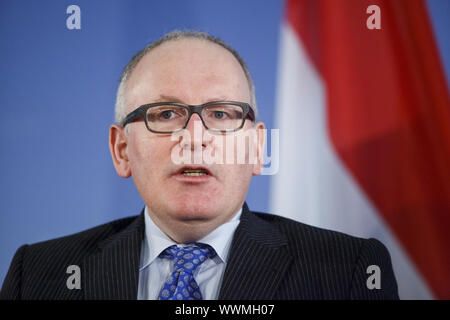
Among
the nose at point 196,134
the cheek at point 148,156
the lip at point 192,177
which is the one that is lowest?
the lip at point 192,177

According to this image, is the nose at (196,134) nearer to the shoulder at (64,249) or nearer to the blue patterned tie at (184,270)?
the blue patterned tie at (184,270)

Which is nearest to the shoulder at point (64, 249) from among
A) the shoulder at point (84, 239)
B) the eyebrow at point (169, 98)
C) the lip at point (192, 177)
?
the shoulder at point (84, 239)

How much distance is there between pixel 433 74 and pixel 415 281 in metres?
0.94

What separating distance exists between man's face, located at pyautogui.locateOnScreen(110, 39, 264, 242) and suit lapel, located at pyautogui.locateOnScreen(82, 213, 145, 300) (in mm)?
132

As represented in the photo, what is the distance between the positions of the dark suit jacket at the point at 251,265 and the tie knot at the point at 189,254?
0.31 ft

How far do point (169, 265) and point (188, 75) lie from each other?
0.68 meters

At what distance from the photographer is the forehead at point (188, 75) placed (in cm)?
153

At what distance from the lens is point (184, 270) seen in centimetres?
151

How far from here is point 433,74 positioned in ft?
6.61

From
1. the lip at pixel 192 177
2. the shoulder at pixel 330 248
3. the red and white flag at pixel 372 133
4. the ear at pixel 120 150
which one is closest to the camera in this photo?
the lip at pixel 192 177

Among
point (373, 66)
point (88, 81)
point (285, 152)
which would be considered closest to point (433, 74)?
point (373, 66)

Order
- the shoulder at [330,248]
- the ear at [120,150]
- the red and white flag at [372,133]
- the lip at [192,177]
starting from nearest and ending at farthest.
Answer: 1. the lip at [192,177]
2. the shoulder at [330,248]
3. the ear at [120,150]
4. the red and white flag at [372,133]
